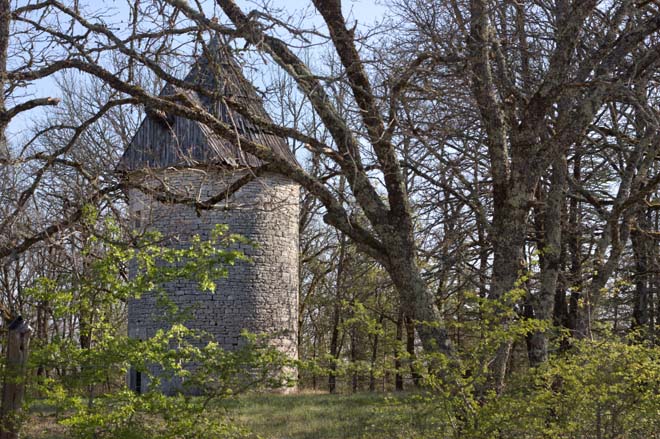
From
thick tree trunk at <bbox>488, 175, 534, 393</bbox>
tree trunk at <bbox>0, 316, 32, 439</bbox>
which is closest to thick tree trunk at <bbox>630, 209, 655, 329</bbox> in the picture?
thick tree trunk at <bbox>488, 175, 534, 393</bbox>

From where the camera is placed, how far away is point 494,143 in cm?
644

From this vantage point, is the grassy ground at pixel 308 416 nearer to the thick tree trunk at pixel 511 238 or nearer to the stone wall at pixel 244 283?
the stone wall at pixel 244 283

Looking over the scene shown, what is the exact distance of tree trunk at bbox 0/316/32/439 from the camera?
556 cm

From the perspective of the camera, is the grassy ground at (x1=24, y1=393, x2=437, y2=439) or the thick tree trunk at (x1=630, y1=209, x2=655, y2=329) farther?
the thick tree trunk at (x1=630, y1=209, x2=655, y2=329)

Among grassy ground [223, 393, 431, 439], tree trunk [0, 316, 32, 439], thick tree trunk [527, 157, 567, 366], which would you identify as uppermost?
thick tree trunk [527, 157, 567, 366]

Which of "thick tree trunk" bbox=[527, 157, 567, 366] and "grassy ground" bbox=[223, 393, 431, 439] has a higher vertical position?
"thick tree trunk" bbox=[527, 157, 567, 366]

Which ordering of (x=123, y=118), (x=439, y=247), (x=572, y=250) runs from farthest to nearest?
(x=123, y=118), (x=572, y=250), (x=439, y=247)

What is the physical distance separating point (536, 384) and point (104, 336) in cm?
327

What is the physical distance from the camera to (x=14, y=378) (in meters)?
5.52

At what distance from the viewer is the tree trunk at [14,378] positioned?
18.2 feet

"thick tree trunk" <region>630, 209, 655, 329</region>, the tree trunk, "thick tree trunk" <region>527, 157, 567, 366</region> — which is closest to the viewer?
the tree trunk

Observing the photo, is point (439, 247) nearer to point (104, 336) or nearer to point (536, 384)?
point (536, 384)

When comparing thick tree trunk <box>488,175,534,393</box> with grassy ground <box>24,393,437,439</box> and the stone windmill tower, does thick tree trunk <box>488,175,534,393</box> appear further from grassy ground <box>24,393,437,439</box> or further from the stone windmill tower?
the stone windmill tower

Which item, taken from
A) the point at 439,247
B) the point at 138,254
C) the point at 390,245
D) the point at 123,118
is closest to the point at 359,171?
the point at 390,245
